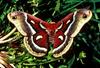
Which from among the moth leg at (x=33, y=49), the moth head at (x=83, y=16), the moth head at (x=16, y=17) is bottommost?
the moth leg at (x=33, y=49)

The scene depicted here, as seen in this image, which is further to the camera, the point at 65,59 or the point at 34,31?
the point at 65,59

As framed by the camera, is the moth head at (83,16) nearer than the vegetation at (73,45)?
Yes

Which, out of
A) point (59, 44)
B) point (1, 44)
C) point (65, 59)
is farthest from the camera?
point (1, 44)

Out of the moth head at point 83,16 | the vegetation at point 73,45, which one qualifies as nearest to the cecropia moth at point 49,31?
the moth head at point 83,16

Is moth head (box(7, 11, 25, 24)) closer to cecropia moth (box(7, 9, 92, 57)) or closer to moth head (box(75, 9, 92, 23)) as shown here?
cecropia moth (box(7, 9, 92, 57))

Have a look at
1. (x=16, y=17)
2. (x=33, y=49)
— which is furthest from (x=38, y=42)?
(x=16, y=17)

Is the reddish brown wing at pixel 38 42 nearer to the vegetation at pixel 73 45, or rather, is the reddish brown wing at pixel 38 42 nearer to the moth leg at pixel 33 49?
the moth leg at pixel 33 49

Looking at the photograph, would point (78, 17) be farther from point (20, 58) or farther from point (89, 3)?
point (20, 58)

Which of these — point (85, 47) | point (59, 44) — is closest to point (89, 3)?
point (85, 47)
